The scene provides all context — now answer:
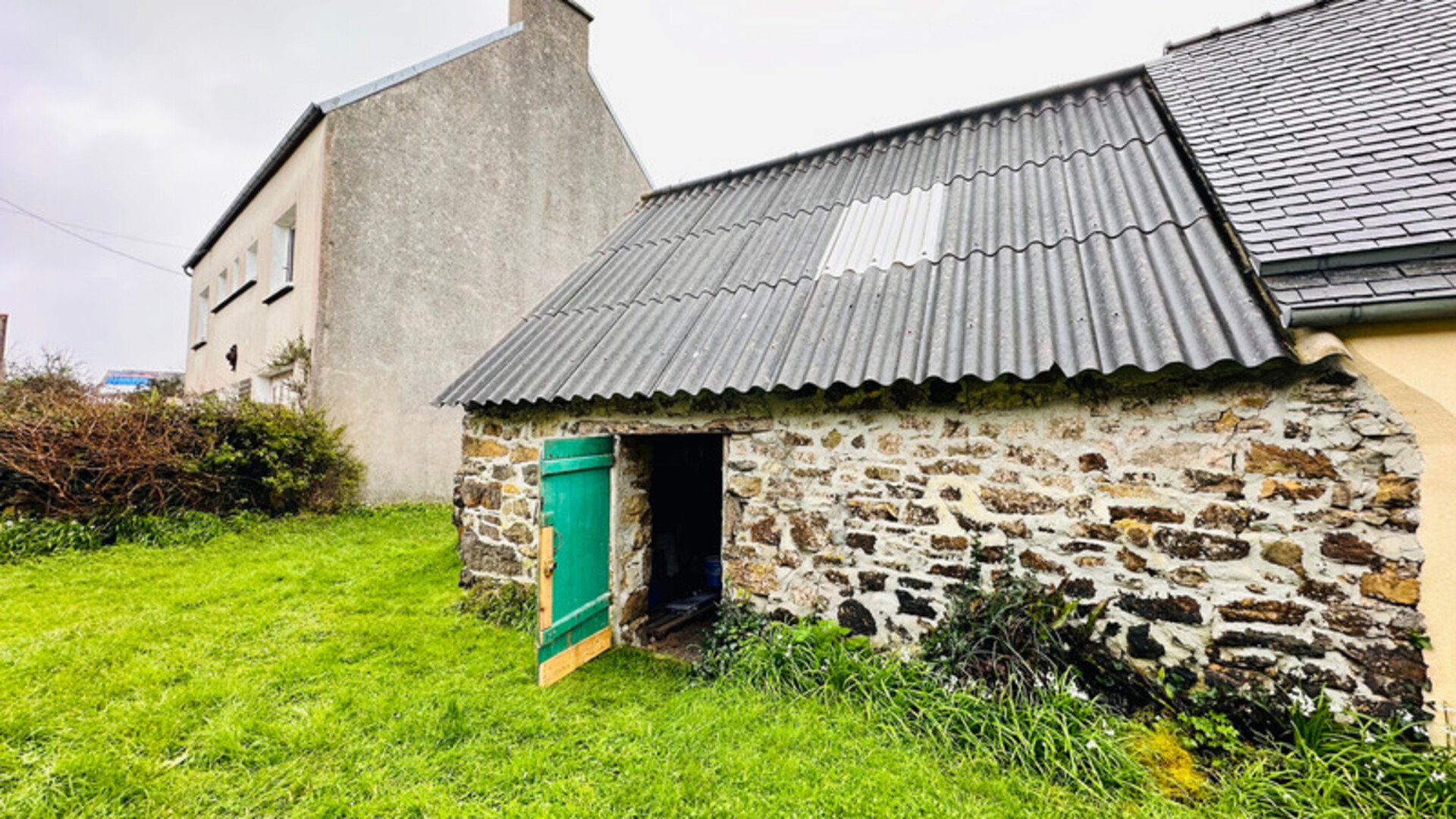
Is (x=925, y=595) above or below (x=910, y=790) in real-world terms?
above

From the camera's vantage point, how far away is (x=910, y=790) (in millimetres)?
2273

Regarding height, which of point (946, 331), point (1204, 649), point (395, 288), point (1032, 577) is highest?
point (395, 288)

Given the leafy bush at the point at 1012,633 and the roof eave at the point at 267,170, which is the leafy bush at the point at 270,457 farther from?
the leafy bush at the point at 1012,633

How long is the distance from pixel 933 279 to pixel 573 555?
3.23 metres

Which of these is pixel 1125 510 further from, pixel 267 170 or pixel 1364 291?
pixel 267 170

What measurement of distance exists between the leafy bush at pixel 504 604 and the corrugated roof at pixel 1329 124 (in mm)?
5202

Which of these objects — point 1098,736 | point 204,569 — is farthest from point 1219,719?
point 204,569

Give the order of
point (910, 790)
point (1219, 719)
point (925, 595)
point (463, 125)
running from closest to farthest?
point (910, 790) < point (1219, 719) < point (925, 595) < point (463, 125)

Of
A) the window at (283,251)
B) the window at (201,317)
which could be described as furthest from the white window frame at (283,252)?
the window at (201,317)

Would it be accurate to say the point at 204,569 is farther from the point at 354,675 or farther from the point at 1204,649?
the point at 1204,649

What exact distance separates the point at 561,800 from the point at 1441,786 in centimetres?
353

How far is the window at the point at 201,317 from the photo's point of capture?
42.4ft

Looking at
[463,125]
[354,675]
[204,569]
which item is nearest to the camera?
[354,675]

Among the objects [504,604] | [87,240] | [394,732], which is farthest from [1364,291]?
[87,240]
